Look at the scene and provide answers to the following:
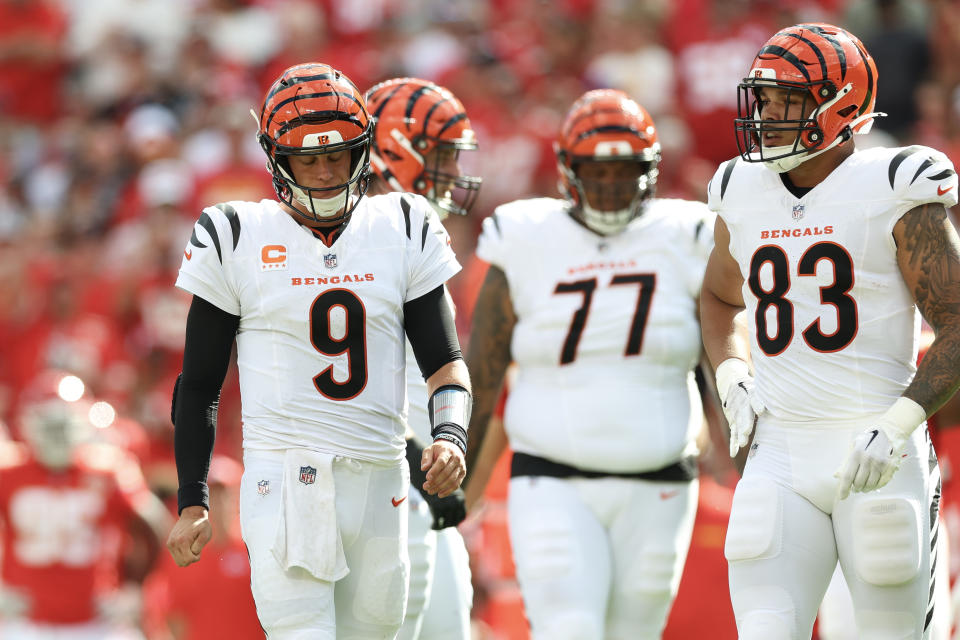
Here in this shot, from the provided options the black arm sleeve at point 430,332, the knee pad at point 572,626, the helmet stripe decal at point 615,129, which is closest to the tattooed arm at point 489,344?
the helmet stripe decal at point 615,129

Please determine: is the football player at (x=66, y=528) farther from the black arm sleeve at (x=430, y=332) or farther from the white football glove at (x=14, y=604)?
the black arm sleeve at (x=430, y=332)

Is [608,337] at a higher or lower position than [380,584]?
higher

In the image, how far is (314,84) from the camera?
413 cm

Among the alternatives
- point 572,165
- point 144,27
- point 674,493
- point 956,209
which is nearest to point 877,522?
point 674,493

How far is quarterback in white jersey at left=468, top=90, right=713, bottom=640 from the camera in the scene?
493 cm

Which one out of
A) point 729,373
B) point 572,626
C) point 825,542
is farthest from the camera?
point 572,626

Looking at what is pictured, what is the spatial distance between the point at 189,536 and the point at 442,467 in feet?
2.33

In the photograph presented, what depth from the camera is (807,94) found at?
418 centimetres

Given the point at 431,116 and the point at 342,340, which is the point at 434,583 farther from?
the point at 431,116

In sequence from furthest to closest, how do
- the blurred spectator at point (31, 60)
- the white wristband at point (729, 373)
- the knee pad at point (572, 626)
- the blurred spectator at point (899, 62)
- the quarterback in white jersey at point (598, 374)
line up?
the blurred spectator at point (31, 60) < the blurred spectator at point (899, 62) < the quarterback in white jersey at point (598, 374) < the knee pad at point (572, 626) < the white wristband at point (729, 373)

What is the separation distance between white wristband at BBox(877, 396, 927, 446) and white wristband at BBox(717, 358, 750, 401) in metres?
0.62

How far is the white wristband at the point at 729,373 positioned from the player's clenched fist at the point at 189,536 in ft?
5.21

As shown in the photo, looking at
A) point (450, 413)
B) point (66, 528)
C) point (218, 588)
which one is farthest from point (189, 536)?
point (66, 528)

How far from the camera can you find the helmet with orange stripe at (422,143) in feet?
17.5
